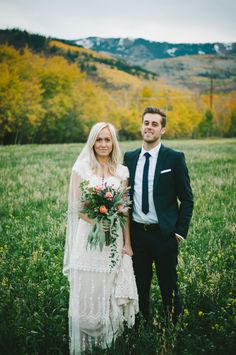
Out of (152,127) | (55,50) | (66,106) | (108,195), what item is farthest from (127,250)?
(55,50)

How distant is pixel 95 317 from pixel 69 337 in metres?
0.40

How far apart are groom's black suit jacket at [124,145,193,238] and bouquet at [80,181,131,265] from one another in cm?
52

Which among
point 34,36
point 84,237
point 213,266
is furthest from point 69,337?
point 34,36

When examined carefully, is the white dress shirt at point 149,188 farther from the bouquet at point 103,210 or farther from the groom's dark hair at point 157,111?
the bouquet at point 103,210

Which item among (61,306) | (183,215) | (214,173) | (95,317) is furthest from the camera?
(214,173)

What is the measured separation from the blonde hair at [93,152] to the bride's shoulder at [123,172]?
6 cm

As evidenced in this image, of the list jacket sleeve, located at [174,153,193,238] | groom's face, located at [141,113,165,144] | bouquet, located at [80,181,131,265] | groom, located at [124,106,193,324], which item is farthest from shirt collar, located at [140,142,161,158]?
bouquet, located at [80,181,131,265]

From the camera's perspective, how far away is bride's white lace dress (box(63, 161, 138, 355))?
3648 millimetres

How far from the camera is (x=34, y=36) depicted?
108562 millimetres

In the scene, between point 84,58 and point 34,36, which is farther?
point 84,58

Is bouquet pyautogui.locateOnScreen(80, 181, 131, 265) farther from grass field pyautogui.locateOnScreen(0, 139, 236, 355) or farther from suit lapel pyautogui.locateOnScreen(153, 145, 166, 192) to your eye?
grass field pyautogui.locateOnScreen(0, 139, 236, 355)

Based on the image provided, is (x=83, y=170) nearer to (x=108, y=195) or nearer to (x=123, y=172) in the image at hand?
(x=123, y=172)

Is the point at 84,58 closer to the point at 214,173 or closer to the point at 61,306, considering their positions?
the point at 214,173

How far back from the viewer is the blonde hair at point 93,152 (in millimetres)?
3807
